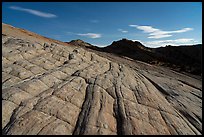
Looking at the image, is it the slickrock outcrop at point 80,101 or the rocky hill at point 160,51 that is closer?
the slickrock outcrop at point 80,101

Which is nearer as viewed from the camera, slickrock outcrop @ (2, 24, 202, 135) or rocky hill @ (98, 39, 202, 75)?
slickrock outcrop @ (2, 24, 202, 135)

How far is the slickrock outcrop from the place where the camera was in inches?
429

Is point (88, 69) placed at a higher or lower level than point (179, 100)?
higher

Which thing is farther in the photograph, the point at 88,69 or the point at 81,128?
the point at 88,69

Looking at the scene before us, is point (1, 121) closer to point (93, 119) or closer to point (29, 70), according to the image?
point (93, 119)

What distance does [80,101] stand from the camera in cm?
1327

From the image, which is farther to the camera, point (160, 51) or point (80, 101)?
point (160, 51)

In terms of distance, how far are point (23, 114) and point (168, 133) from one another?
7.63 m

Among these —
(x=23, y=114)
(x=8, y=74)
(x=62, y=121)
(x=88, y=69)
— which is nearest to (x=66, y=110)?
(x=62, y=121)

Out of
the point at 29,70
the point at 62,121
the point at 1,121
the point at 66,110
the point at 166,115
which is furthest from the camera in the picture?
the point at 29,70

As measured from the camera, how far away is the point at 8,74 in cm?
1443

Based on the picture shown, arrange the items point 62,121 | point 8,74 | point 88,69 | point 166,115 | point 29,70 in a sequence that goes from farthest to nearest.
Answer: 1. point 88,69
2. point 29,70
3. point 8,74
4. point 166,115
5. point 62,121

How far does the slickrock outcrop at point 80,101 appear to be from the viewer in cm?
1089

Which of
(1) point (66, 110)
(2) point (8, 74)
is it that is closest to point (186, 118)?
(1) point (66, 110)
